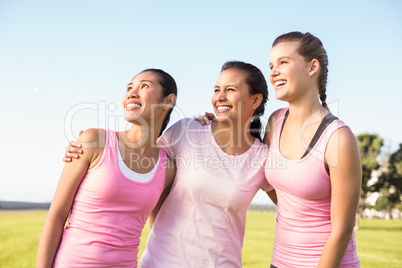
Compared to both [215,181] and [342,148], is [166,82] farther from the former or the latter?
[342,148]

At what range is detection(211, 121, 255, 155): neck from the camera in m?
3.69

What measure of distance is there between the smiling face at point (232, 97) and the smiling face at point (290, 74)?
0.51 meters

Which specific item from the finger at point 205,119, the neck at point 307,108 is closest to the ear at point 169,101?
the finger at point 205,119

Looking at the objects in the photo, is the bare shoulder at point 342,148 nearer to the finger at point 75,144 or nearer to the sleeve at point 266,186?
the sleeve at point 266,186

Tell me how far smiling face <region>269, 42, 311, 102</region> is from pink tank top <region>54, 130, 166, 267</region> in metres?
1.46

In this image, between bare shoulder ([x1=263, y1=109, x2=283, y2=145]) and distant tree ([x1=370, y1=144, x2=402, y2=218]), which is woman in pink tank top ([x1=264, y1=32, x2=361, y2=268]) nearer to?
bare shoulder ([x1=263, y1=109, x2=283, y2=145])

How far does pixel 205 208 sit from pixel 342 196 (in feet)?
3.88

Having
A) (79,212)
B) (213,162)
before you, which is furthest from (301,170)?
(79,212)

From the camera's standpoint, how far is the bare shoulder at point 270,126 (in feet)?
12.3

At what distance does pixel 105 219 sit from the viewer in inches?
112

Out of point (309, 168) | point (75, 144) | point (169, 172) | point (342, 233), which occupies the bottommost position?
point (342, 233)

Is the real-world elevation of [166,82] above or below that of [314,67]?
below

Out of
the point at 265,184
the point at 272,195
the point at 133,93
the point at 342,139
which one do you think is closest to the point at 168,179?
the point at 133,93

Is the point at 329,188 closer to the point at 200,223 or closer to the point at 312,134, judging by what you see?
the point at 312,134
